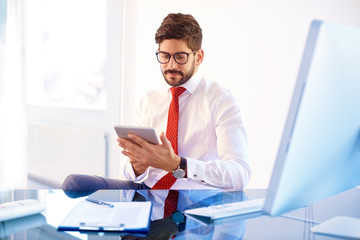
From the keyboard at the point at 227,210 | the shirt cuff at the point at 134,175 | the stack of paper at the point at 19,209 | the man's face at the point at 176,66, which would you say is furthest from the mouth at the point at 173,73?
the stack of paper at the point at 19,209

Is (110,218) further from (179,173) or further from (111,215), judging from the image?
(179,173)

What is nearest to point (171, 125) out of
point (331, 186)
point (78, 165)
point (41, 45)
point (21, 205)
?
point (21, 205)

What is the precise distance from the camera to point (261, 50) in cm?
294

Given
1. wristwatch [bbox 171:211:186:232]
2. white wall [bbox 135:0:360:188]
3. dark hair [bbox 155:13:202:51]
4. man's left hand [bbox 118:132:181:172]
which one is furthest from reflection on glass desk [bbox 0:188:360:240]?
white wall [bbox 135:0:360:188]

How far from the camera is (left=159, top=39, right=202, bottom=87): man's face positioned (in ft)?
6.87

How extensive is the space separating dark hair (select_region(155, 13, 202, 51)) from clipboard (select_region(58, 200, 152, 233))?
109 cm

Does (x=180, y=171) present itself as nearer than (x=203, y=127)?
Yes

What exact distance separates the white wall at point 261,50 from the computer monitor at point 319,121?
1914 millimetres

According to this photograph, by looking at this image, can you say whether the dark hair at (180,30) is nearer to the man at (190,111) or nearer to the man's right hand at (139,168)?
the man at (190,111)

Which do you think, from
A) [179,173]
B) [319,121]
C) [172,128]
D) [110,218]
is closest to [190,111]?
[172,128]

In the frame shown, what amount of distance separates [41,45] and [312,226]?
4.37m

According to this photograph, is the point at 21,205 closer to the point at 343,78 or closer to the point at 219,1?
the point at 343,78

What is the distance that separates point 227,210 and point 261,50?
2.00 m

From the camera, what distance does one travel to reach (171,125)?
6.85 feet
